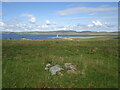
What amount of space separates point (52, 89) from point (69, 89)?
1.08m

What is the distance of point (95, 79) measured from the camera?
8562 millimetres

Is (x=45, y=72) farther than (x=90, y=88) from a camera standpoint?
Yes

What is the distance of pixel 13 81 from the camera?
27.3 ft

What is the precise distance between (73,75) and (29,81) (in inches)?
132

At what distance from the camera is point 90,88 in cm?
740

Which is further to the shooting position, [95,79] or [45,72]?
[45,72]

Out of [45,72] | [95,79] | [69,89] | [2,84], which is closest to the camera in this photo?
[69,89]

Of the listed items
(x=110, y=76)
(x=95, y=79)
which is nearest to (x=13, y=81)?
(x=95, y=79)

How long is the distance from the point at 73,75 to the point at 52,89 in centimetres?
237

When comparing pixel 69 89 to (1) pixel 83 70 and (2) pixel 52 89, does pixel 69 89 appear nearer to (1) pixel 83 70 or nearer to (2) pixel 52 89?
(2) pixel 52 89

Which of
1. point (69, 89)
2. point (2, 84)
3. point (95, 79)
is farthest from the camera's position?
point (95, 79)

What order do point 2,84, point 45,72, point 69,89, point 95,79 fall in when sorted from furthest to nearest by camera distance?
point 45,72 < point 95,79 < point 2,84 < point 69,89

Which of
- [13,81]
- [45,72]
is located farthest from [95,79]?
[13,81]

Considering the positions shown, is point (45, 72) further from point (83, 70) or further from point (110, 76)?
point (110, 76)
